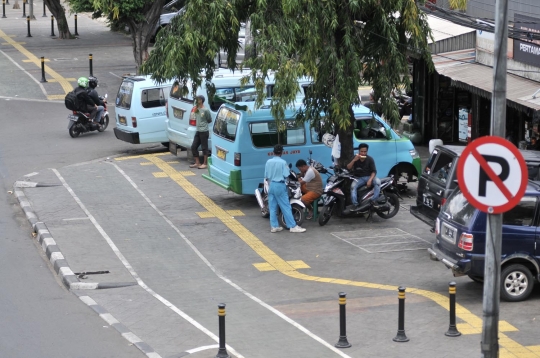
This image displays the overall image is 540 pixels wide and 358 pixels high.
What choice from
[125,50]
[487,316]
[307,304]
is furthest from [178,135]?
[125,50]

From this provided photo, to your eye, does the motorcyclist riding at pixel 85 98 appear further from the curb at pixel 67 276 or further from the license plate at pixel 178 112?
the curb at pixel 67 276

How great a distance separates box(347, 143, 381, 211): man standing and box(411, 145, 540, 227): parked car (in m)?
1.33

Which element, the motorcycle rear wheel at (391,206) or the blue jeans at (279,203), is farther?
the motorcycle rear wheel at (391,206)

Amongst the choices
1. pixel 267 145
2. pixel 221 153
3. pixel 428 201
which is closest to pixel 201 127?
pixel 221 153

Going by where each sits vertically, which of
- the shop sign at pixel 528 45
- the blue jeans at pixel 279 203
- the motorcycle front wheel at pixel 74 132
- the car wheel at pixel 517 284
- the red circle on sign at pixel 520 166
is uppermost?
the shop sign at pixel 528 45

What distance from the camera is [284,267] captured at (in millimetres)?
15359

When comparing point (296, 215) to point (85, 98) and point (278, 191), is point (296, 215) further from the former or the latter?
point (85, 98)

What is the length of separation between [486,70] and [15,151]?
12089 mm

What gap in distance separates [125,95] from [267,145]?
6.68 m

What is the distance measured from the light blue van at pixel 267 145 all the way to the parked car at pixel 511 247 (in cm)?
605

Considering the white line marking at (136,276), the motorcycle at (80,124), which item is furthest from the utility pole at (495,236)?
the motorcycle at (80,124)

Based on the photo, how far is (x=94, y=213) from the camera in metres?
18.7

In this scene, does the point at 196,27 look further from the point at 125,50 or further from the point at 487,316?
the point at 125,50

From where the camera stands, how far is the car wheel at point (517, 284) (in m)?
13.1
